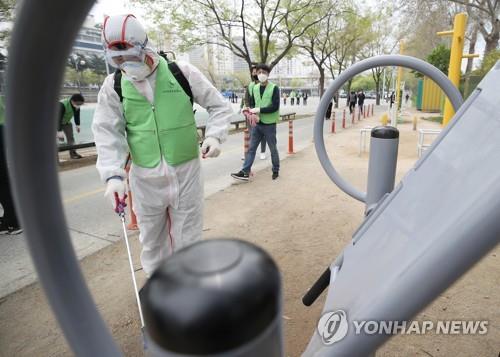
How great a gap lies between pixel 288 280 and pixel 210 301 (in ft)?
7.69

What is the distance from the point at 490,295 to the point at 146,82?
2423 mm

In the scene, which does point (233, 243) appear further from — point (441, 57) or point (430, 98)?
point (430, 98)

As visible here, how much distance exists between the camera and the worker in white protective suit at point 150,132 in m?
1.81

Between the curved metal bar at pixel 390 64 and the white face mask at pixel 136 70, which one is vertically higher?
the white face mask at pixel 136 70

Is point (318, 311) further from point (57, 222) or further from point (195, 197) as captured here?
point (57, 222)

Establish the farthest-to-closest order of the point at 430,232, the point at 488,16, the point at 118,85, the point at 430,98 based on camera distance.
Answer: the point at 430,98, the point at 488,16, the point at 118,85, the point at 430,232

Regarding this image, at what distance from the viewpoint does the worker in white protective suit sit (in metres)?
1.81

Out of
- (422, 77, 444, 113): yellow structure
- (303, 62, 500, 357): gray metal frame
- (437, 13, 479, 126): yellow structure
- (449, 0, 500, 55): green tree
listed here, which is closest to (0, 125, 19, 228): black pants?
(303, 62, 500, 357): gray metal frame

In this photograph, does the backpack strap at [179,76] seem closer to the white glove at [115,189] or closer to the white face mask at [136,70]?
the white face mask at [136,70]

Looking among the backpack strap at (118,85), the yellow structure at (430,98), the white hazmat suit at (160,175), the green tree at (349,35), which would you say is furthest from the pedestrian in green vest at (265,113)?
the yellow structure at (430,98)

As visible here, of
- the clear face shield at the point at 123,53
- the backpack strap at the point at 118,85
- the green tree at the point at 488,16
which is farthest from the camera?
the green tree at the point at 488,16

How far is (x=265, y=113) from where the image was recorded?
215 inches

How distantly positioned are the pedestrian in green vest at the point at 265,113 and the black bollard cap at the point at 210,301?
5147 mm

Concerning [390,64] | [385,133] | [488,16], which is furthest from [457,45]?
[488,16]
